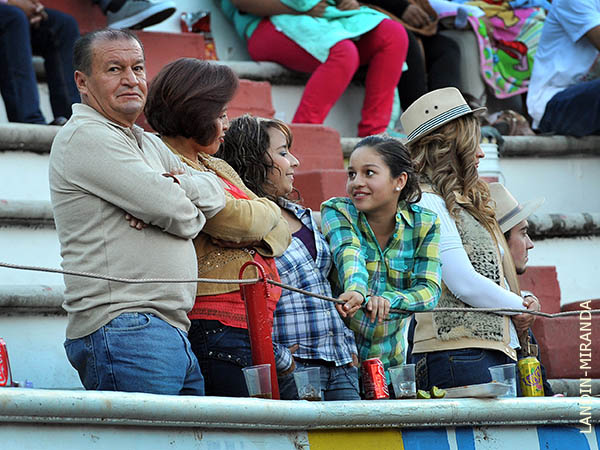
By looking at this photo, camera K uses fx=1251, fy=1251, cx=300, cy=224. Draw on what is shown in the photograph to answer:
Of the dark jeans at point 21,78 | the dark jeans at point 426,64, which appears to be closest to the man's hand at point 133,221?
the dark jeans at point 21,78

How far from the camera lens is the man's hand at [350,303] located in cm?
339

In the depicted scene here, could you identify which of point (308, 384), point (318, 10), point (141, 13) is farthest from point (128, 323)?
point (318, 10)

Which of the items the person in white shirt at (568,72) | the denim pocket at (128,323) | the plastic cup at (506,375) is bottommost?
the plastic cup at (506,375)

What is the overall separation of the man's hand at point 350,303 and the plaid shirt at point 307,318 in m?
0.14

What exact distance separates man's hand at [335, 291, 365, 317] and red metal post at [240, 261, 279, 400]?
32 cm

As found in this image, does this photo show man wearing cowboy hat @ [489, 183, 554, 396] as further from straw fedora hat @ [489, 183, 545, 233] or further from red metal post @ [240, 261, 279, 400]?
red metal post @ [240, 261, 279, 400]

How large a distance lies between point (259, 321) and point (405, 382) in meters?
0.51

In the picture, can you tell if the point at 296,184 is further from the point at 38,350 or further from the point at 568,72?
the point at 568,72

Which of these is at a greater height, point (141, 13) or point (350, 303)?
point (141, 13)

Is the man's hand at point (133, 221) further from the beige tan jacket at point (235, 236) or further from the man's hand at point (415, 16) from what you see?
the man's hand at point (415, 16)

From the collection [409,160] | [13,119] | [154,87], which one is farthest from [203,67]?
[13,119]

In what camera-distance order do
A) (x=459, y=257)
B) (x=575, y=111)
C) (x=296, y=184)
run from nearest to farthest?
(x=459, y=257), (x=296, y=184), (x=575, y=111)

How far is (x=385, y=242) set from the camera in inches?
146

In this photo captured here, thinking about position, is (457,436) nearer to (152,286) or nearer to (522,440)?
(522,440)
